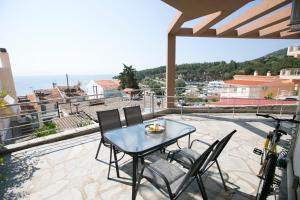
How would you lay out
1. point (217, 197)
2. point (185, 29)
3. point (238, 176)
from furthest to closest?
point (185, 29), point (238, 176), point (217, 197)

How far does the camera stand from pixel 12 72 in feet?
35.0

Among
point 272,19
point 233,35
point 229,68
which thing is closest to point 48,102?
point 272,19

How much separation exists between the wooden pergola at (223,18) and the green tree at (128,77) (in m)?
22.3

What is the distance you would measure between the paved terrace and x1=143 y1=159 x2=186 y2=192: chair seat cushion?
15.5 inches

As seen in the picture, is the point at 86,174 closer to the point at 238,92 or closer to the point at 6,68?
the point at 238,92

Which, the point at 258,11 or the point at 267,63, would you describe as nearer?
the point at 258,11

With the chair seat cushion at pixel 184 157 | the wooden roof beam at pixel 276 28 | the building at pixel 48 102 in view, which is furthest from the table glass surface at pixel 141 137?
the wooden roof beam at pixel 276 28

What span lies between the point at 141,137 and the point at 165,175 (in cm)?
61

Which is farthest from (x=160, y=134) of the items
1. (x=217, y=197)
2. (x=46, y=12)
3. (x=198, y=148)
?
(x=46, y=12)

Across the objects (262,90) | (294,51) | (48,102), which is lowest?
(262,90)

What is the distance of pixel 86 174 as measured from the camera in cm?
231

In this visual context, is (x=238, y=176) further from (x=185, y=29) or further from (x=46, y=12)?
(x=46, y=12)

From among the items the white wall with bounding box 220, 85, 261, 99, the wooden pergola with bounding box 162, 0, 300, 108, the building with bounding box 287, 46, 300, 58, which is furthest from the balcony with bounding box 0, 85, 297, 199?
the building with bounding box 287, 46, 300, 58

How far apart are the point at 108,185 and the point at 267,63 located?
2623 cm
